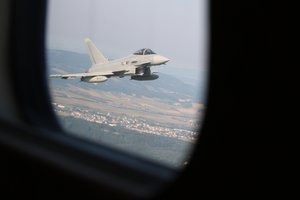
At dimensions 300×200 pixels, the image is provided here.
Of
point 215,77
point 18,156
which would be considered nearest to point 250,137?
point 215,77

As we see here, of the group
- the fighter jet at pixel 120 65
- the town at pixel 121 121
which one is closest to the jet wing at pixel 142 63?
the fighter jet at pixel 120 65

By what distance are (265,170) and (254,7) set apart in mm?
391

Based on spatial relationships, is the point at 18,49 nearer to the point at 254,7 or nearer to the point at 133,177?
the point at 133,177

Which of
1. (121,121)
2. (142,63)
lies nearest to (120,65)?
(142,63)

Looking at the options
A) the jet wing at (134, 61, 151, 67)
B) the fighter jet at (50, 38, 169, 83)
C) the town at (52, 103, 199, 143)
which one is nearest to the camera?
the town at (52, 103, 199, 143)

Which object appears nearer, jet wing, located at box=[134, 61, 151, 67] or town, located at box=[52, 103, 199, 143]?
town, located at box=[52, 103, 199, 143]

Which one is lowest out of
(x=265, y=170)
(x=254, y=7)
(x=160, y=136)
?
(x=160, y=136)

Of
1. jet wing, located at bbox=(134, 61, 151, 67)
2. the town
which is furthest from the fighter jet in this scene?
the town

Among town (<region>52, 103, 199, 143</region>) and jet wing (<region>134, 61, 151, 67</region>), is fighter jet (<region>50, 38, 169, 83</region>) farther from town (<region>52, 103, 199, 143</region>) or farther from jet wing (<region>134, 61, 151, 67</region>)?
town (<region>52, 103, 199, 143</region>)

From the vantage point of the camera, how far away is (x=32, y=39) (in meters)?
2.57

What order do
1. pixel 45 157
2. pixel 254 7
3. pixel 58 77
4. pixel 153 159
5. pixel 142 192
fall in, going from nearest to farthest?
pixel 254 7, pixel 142 192, pixel 153 159, pixel 45 157, pixel 58 77

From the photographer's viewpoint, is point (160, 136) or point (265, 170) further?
point (160, 136)

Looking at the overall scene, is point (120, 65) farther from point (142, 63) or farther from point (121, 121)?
point (121, 121)

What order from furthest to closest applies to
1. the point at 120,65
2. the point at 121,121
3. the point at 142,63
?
the point at 142,63
the point at 120,65
the point at 121,121
